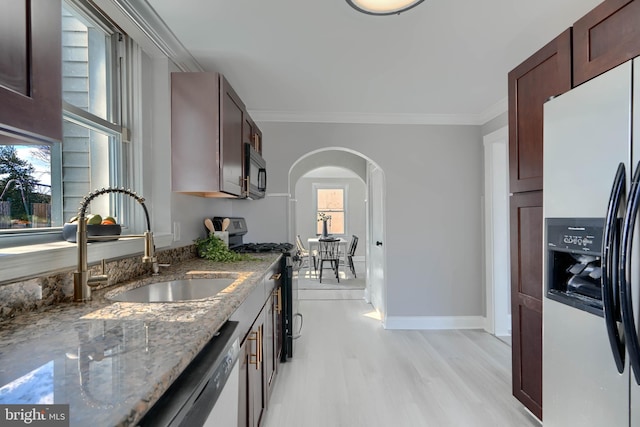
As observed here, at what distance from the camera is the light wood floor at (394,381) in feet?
6.46

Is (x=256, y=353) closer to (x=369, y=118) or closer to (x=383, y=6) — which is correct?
(x=383, y=6)

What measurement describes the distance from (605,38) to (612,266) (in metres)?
0.97

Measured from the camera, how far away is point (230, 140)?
2.17 m

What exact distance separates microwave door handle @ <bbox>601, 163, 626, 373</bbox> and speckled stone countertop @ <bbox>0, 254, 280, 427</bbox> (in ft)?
4.48

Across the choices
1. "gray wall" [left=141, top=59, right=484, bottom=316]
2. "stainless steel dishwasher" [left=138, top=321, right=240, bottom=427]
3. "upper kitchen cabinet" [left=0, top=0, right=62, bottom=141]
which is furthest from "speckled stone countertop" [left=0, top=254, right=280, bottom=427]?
"gray wall" [left=141, top=59, right=484, bottom=316]

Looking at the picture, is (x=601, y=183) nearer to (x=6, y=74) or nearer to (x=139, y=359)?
(x=139, y=359)

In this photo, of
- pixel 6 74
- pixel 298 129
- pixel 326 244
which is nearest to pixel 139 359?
pixel 6 74

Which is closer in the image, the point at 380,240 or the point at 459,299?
the point at 459,299

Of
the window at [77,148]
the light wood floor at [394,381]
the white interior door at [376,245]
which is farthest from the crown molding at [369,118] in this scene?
the light wood floor at [394,381]

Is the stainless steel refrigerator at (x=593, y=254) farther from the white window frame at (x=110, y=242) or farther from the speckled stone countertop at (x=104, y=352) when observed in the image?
the white window frame at (x=110, y=242)

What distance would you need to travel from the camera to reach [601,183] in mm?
1254

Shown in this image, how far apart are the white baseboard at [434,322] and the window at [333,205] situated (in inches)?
208

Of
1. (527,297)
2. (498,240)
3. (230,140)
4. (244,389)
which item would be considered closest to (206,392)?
(244,389)

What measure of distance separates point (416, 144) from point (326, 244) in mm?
3727
